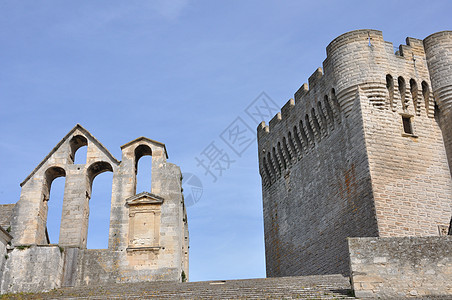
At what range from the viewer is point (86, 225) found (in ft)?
65.7

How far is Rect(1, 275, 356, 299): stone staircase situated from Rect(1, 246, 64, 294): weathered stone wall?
0.90m

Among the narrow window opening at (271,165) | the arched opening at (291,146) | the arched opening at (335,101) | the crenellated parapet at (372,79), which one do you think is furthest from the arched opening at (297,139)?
the arched opening at (335,101)


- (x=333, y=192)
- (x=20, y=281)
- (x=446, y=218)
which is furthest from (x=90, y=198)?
(x=446, y=218)

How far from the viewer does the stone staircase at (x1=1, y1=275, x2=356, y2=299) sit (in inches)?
559

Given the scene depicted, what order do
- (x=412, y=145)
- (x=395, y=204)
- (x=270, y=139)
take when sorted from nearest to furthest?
(x=395, y=204) < (x=412, y=145) < (x=270, y=139)

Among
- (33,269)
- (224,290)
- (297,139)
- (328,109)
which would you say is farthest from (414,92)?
(33,269)

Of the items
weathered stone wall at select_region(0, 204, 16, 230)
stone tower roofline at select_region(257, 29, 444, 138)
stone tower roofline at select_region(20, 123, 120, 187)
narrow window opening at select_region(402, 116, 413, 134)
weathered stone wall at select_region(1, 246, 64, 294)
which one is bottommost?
weathered stone wall at select_region(1, 246, 64, 294)

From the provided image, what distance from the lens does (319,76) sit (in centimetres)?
2495

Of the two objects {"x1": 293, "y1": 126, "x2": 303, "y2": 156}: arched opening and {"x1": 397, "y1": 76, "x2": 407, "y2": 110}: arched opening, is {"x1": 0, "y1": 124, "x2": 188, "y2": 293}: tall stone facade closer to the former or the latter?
{"x1": 293, "y1": 126, "x2": 303, "y2": 156}: arched opening

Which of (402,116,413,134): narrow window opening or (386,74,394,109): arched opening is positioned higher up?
(386,74,394,109): arched opening

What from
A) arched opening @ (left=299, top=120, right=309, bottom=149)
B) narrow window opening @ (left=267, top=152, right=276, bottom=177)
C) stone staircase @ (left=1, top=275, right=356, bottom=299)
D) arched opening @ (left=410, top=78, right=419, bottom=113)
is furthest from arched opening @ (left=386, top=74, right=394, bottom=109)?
stone staircase @ (left=1, top=275, right=356, bottom=299)

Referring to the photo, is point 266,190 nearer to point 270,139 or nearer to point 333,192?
point 270,139

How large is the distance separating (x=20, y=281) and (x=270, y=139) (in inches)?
578

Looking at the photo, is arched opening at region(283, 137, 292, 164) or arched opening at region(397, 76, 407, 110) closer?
arched opening at region(397, 76, 407, 110)
